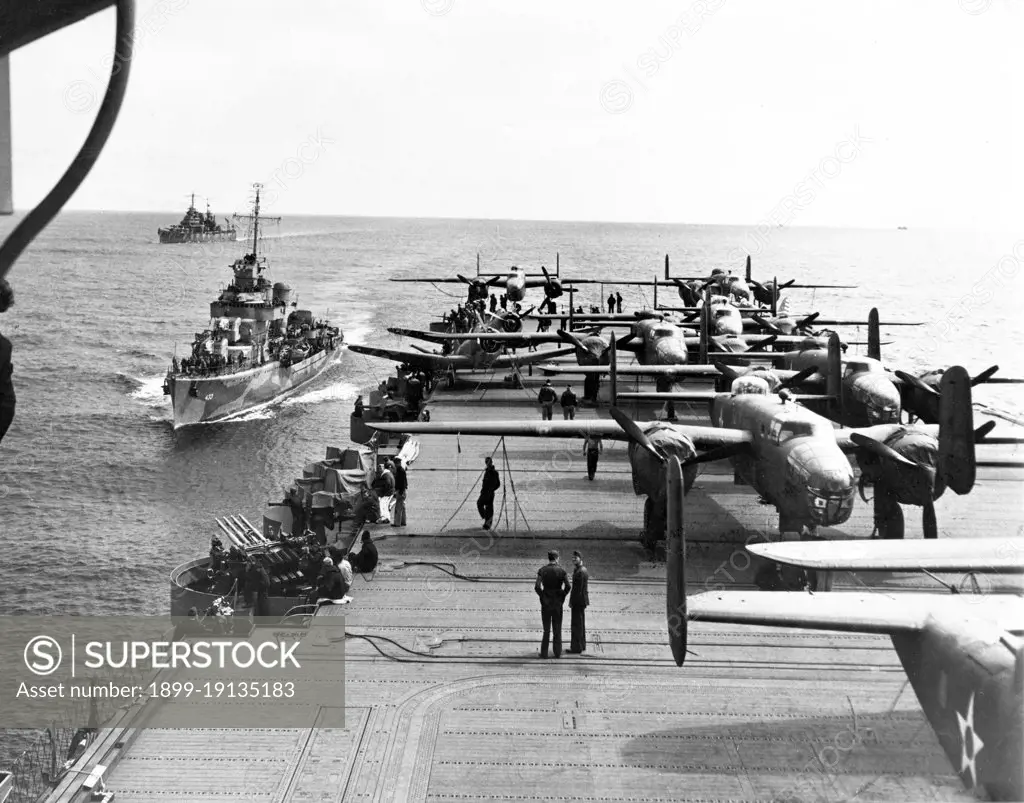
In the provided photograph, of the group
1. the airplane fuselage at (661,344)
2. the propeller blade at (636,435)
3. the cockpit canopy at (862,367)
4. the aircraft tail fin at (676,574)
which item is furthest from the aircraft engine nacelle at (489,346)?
the aircraft tail fin at (676,574)

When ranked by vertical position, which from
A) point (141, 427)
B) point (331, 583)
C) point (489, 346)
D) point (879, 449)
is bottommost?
point (141, 427)

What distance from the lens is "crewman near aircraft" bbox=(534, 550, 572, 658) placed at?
Answer: 1574cm

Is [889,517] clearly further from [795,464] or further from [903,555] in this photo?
[903,555]

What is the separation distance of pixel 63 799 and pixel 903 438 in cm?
1792

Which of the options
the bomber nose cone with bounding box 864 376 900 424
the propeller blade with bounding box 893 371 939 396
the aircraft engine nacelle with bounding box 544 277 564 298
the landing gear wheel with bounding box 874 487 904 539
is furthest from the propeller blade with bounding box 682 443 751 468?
the aircraft engine nacelle with bounding box 544 277 564 298

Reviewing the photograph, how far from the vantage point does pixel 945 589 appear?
19.2m

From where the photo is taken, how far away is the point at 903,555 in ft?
45.6

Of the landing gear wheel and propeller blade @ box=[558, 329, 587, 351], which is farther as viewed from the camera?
propeller blade @ box=[558, 329, 587, 351]

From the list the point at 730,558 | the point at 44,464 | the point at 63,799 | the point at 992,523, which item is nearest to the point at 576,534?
the point at 730,558

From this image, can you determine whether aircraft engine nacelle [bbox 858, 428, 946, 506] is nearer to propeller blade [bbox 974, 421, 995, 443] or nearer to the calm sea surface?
propeller blade [bbox 974, 421, 995, 443]

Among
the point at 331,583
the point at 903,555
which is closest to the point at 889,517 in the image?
the point at 903,555

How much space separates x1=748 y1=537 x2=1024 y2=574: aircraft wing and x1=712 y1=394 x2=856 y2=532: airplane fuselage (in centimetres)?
378

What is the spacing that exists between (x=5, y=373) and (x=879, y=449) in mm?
20743

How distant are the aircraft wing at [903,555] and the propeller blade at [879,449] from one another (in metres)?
5.48
